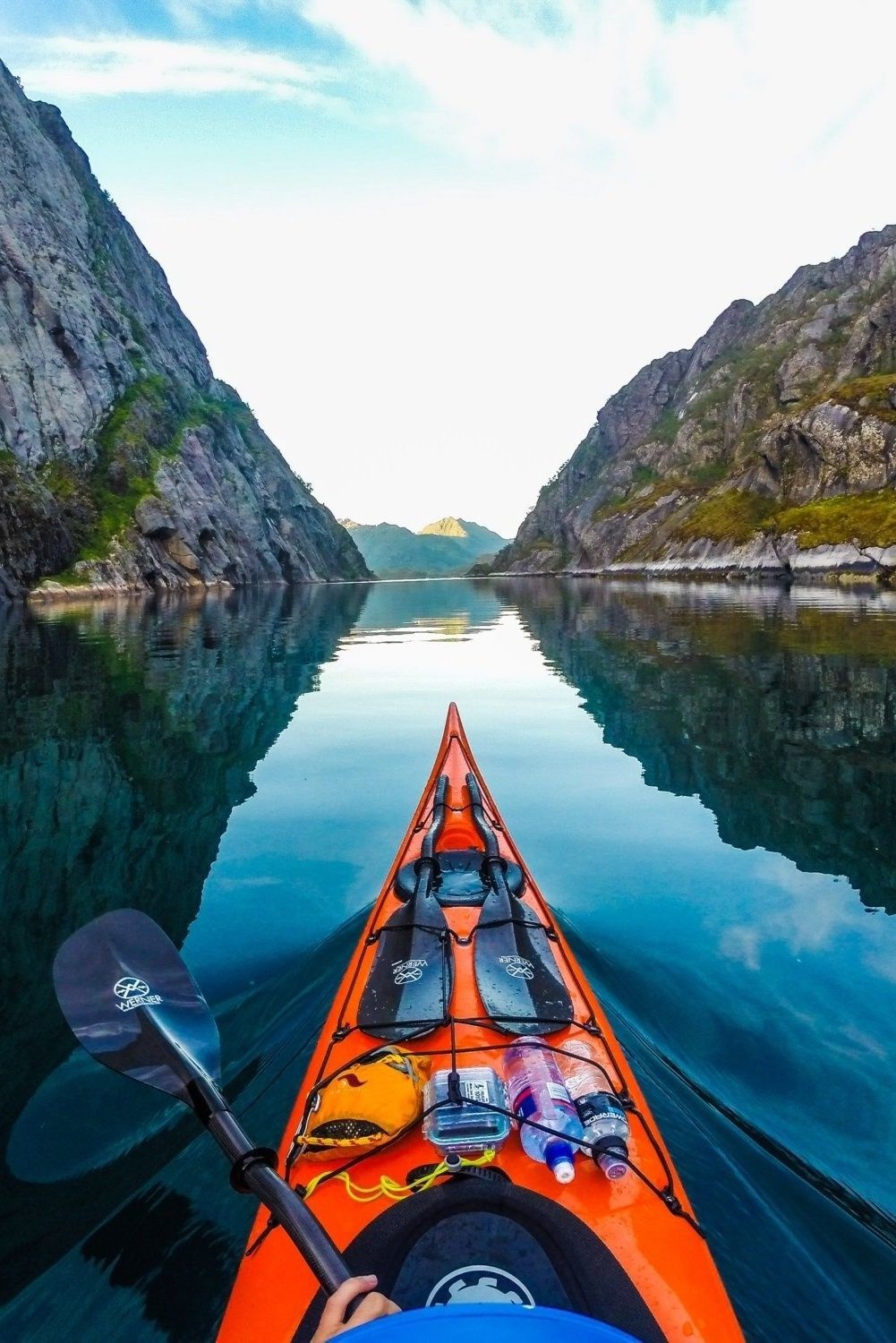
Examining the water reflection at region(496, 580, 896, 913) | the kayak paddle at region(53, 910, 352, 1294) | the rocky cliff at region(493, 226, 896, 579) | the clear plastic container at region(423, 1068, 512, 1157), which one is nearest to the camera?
the kayak paddle at region(53, 910, 352, 1294)

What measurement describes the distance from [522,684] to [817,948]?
16602 millimetres

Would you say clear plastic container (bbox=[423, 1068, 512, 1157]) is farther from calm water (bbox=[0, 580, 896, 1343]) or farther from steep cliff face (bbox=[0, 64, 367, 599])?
steep cliff face (bbox=[0, 64, 367, 599])

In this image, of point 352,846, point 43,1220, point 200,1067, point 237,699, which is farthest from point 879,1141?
point 237,699

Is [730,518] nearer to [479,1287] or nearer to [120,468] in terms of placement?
[120,468]

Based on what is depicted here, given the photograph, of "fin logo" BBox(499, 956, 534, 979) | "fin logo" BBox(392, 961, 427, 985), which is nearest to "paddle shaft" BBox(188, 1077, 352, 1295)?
"fin logo" BBox(392, 961, 427, 985)

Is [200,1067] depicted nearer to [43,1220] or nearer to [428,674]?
[43,1220]

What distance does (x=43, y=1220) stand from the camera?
4484 millimetres

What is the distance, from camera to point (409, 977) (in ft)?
18.0

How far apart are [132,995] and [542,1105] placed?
9.69 feet

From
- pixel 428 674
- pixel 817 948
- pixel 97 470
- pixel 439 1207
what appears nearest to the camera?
pixel 439 1207

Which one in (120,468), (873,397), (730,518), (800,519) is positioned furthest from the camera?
Answer: (730,518)

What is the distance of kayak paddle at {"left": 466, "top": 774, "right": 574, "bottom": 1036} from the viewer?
487 centimetres

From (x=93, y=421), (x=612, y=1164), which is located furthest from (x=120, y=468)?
(x=612, y=1164)

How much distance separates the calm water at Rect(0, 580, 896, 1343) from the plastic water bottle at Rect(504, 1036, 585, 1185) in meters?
1.33
